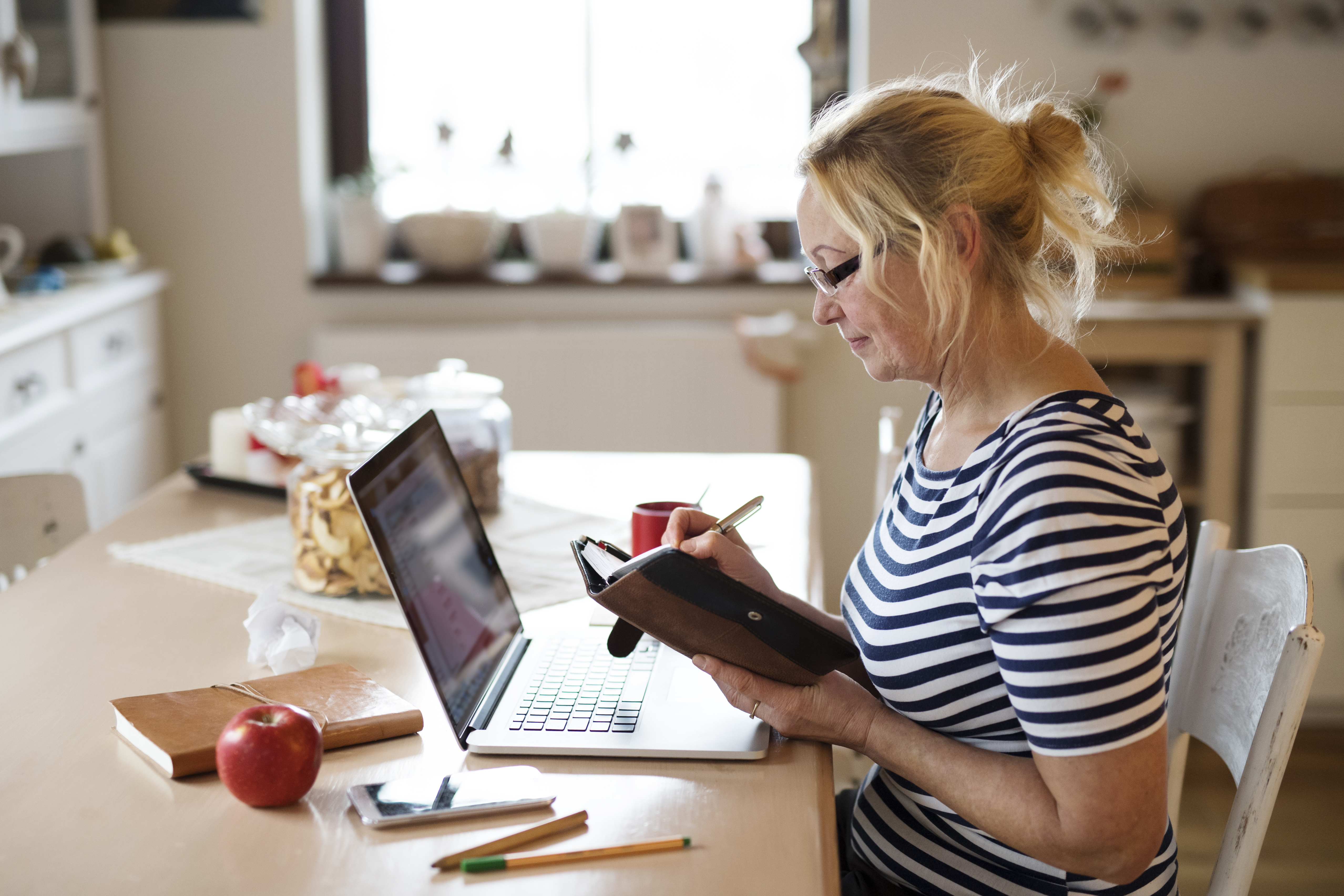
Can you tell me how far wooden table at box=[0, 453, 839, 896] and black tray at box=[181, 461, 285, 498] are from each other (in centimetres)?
47

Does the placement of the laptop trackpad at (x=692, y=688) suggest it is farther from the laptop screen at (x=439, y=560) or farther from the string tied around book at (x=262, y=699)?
the string tied around book at (x=262, y=699)

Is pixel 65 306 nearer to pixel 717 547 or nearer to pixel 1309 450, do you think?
pixel 717 547

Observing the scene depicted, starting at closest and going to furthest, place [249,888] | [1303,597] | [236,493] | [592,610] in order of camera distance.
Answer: [249,888], [1303,597], [592,610], [236,493]

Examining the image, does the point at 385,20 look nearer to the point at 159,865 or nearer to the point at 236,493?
the point at 236,493

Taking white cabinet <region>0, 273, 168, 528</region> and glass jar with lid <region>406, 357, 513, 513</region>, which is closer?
glass jar with lid <region>406, 357, 513, 513</region>

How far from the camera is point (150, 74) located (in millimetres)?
3008

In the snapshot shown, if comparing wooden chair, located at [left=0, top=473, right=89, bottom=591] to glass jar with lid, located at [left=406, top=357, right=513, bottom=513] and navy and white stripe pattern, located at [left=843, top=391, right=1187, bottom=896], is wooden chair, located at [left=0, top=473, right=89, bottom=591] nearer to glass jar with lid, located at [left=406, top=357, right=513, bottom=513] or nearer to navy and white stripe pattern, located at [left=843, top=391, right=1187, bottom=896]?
glass jar with lid, located at [left=406, top=357, right=513, bottom=513]

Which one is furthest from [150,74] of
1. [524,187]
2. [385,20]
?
[524,187]

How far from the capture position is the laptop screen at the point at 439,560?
990mm

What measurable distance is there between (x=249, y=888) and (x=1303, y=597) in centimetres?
87

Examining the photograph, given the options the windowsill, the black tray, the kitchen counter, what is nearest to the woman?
the black tray

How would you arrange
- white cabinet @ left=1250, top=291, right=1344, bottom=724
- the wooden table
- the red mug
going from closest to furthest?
the wooden table, the red mug, white cabinet @ left=1250, top=291, right=1344, bottom=724

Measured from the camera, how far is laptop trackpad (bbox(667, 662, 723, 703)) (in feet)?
3.46

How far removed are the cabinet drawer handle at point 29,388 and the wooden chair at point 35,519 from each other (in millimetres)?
698
